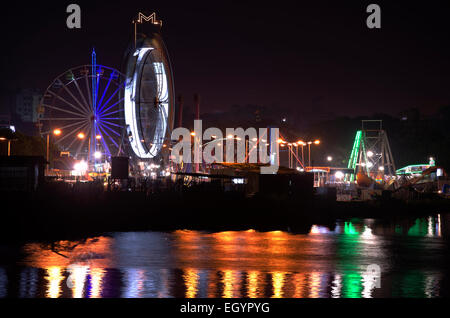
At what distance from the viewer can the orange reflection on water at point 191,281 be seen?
1233 cm

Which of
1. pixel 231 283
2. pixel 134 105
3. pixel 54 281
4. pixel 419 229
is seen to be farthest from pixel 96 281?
pixel 134 105

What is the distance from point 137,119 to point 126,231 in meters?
25.9

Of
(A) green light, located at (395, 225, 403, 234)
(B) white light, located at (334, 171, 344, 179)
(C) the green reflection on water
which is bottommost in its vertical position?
(C) the green reflection on water

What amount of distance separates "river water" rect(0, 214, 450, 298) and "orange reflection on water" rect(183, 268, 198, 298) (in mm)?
22

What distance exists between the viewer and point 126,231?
2542cm

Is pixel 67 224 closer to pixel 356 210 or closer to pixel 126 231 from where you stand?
pixel 126 231

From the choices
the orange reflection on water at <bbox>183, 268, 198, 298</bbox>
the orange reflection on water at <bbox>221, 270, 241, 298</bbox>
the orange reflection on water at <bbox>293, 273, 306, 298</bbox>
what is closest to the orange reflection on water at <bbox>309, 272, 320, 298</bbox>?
the orange reflection on water at <bbox>293, 273, 306, 298</bbox>

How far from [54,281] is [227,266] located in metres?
→ 4.83

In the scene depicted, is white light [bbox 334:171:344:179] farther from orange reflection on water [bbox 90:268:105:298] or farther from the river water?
orange reflection on water [bbox 90:268:105:298]

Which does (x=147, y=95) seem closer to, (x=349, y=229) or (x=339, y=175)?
(x=349, y=229)

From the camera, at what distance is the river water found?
41.7ft

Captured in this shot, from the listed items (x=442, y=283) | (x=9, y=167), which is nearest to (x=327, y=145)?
(x=9, y=167)

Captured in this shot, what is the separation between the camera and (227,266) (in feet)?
53.2

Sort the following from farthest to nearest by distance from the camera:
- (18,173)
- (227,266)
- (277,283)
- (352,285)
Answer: (18,173) < (227,266) < (277,283) < (352,285)
